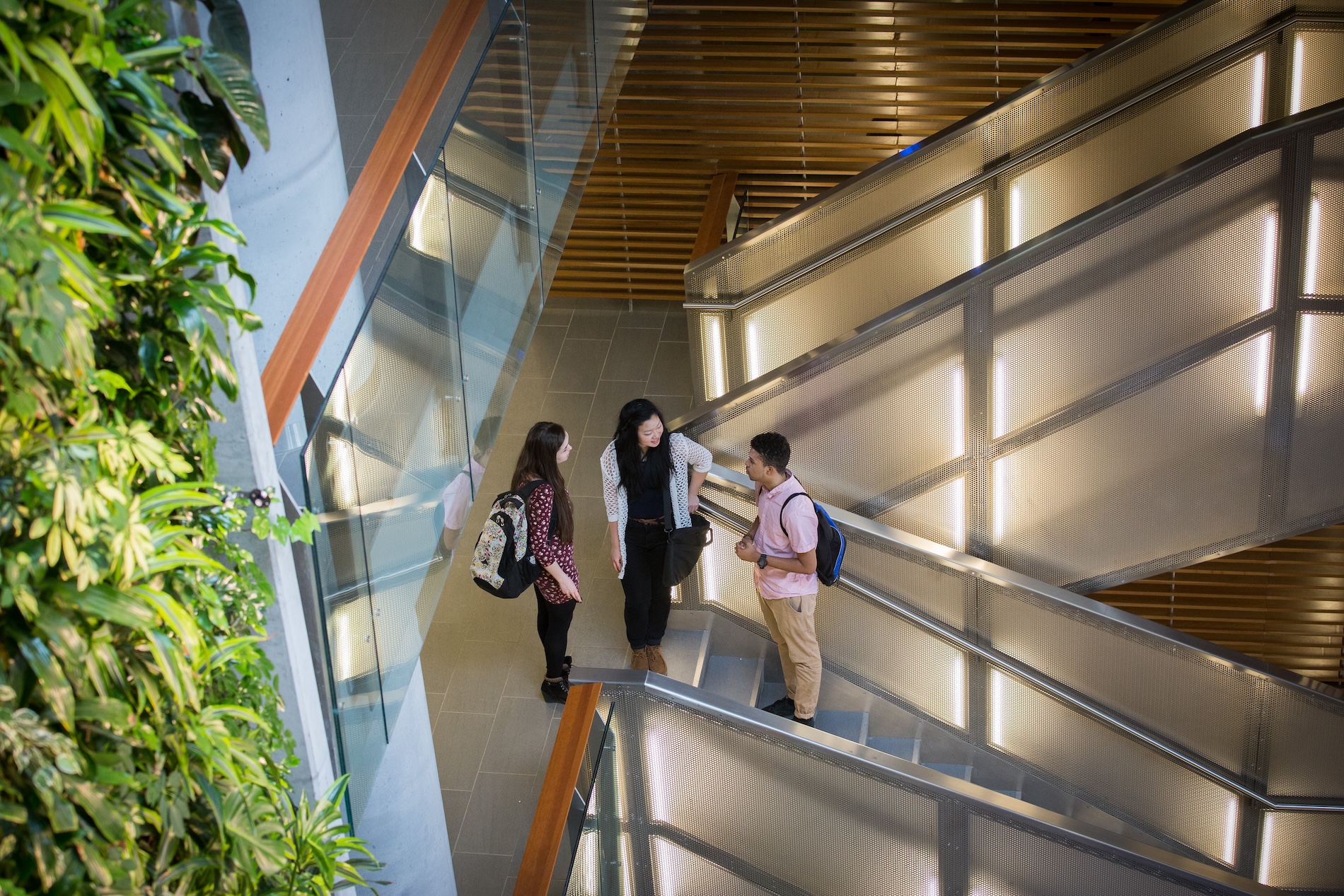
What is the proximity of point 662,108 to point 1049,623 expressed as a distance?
4.82 metres

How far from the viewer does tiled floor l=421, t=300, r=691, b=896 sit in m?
5.68

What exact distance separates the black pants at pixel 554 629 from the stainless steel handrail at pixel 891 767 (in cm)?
78

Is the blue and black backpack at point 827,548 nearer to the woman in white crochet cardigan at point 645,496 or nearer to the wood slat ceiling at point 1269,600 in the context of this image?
the woman in white crochet cardigan at point 645,496

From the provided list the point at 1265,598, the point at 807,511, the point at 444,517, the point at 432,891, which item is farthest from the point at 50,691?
the point at 1265,598

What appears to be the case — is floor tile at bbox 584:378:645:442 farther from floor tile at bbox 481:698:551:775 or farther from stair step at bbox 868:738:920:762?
stair step at bbox 868:738:920:762

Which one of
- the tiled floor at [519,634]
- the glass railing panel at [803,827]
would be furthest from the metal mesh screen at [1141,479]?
the tiled floor at [519,634]

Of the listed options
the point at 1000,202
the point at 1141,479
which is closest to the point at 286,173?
the point at 1141,479

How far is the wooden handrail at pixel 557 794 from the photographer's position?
13.6 ft

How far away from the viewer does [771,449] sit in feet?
16.8

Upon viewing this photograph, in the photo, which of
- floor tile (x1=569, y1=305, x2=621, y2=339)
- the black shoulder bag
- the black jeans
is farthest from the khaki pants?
floor tile (x1=569, y1=305, x2=621, y2=339)

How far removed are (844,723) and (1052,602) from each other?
1.22 metres

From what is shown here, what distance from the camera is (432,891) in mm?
4855

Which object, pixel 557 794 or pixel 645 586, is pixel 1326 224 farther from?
pixel 557 794

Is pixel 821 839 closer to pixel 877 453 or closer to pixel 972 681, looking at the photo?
pixel 972 681
